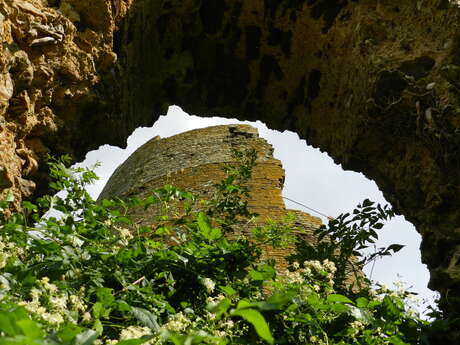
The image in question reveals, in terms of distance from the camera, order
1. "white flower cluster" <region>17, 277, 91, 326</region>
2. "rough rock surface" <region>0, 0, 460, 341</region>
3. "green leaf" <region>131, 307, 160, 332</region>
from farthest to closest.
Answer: "rough rock surface" <region>0, 0, 460, 341</region> < "green leaf" <region>131, 307, 160, 332</region> < "white flower cluster" <region>17, 277, 91, 326</region>

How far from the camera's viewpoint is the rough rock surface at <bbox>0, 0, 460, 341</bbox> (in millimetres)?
2871

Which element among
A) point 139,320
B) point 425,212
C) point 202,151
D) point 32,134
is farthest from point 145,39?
point 202,151

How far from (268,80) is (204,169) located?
2.45m

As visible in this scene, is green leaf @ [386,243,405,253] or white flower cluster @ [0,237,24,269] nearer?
white flower cluster @ [0,237,24,269]

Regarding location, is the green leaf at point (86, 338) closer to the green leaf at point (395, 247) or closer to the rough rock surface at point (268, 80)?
the rough rock surface at point (268, 80)

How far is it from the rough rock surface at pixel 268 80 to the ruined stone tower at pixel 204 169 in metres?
1.14

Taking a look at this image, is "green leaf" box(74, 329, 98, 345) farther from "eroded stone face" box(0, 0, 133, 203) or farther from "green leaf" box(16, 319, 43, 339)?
"eroded stone face" box(0, 0, 133, 203)

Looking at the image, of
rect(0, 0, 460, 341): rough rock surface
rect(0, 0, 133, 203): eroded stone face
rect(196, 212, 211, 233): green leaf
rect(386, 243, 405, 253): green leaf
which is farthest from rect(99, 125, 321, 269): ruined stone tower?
rect(196, 212, 211, 233): green leaf

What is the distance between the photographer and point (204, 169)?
682 centimetres

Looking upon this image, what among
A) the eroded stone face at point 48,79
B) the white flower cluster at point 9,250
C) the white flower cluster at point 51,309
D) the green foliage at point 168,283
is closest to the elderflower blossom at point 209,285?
the green foliage at point 168,283

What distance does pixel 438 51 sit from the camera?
304cm

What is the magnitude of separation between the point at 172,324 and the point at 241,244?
1.06 metres

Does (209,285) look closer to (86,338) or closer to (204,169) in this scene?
(86,338)

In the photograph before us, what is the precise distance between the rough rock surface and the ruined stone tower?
1.14 m
